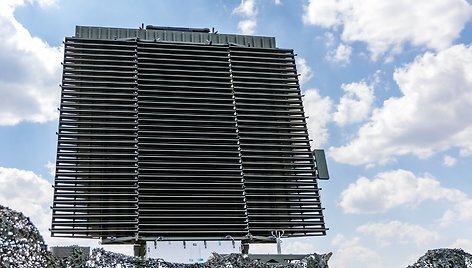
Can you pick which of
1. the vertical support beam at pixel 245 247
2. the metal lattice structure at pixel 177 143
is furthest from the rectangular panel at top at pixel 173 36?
the vertical support beam at pixel 245 247

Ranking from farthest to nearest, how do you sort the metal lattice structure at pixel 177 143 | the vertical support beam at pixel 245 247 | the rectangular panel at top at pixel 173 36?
the rectangular panel at top at pixel 173 36, the vertical support beam at pixel 245 247, the metal lattice structure at pixel 177 143

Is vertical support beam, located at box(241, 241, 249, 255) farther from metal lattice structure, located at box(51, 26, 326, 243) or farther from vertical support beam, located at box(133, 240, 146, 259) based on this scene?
vertical support beam, located at box(133, 240, 146, 259)

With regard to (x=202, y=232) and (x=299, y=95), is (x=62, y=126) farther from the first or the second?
(x=299, y=95)

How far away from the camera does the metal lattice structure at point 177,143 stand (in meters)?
33.3

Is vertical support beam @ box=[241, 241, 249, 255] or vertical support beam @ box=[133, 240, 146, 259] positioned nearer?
vertical support beam @ box=[133, 240, 146, 259]

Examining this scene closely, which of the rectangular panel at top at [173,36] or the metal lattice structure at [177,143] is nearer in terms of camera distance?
the metal lattice structure at [177,143]

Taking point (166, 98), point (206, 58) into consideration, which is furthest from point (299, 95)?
point (166, 98)

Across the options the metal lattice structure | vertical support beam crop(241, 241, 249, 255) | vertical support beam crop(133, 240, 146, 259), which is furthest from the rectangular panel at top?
vertical support beam crop(241, 241, 249, 255)

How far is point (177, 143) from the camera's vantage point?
35594mm

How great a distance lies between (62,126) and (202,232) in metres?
11.6

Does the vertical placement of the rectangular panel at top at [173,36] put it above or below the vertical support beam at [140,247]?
above

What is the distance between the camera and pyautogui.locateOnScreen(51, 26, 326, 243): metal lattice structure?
33.3 m

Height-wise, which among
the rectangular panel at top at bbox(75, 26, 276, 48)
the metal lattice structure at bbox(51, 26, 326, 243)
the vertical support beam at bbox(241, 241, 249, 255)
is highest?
the rectangular panel at top at bbox(75, 26, 276, 48)

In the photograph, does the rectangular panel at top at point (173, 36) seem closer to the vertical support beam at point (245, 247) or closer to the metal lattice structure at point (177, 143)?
the metal lattice structure at point (177, 143)
